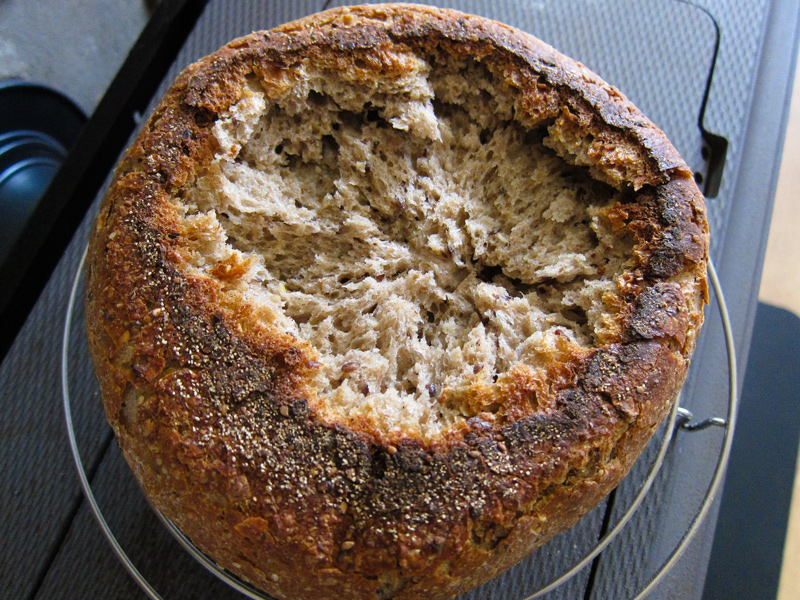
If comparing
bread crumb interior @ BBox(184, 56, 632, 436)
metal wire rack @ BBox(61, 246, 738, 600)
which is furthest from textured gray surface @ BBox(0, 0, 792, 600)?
bread crumb interior @ BBox(184, 56, 632, 436)

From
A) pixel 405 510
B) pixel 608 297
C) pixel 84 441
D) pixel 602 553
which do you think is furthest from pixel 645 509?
pixel 84 441

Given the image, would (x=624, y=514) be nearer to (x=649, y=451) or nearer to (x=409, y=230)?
(x=649, y=451)

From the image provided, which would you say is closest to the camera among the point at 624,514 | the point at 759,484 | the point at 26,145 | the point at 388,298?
the point at 388,298

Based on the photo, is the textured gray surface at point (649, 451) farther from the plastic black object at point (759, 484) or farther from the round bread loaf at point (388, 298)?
the round bread loaf at point (388, 298)

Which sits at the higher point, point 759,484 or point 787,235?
point 787,235

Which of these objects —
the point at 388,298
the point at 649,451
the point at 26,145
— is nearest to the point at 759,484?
the point at 649,451

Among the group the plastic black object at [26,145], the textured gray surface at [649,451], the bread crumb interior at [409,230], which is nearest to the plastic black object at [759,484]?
the textured gray surface at [649,451]

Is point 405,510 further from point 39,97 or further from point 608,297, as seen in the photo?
point 39,97
